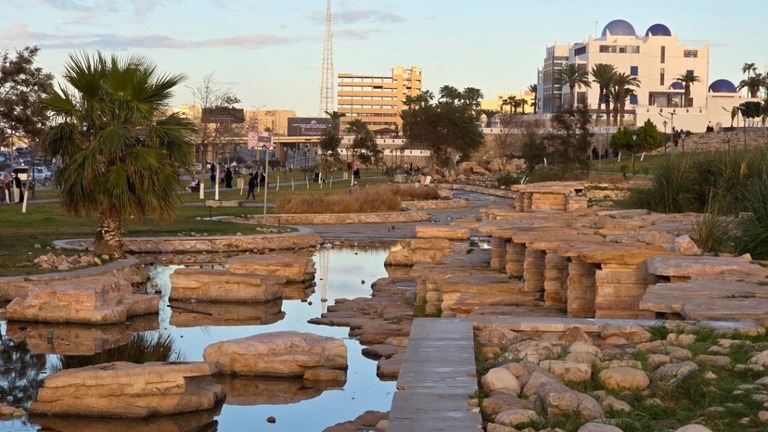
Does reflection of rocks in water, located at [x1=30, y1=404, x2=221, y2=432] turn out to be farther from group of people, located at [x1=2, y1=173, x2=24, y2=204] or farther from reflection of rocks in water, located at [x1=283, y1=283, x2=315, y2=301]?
group of people, located at [x1=2, y1=173, x2=24, y2=204]

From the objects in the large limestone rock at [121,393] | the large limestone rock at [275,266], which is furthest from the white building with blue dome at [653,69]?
the large limestone rock at [121,393]

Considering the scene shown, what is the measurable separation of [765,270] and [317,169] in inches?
2386

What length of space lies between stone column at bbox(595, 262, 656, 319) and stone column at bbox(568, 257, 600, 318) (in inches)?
25.4

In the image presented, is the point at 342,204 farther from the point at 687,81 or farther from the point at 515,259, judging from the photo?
the point at 687,81

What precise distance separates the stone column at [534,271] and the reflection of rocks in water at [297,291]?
6047 mm

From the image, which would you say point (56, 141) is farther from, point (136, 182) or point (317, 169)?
point (317, 169)

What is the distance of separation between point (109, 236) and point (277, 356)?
1067 centimetres

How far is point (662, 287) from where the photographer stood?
10.6 meters

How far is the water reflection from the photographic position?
10.2 m

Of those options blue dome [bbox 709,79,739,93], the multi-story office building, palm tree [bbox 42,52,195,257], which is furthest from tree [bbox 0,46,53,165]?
blue dome [bbox 709,79,739,93]

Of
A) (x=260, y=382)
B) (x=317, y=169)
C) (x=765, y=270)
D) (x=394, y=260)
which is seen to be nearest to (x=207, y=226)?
(x=394, y=260)

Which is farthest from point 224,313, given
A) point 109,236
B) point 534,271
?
point 534,271

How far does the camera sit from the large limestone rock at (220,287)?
1877cm

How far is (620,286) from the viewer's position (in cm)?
1167
